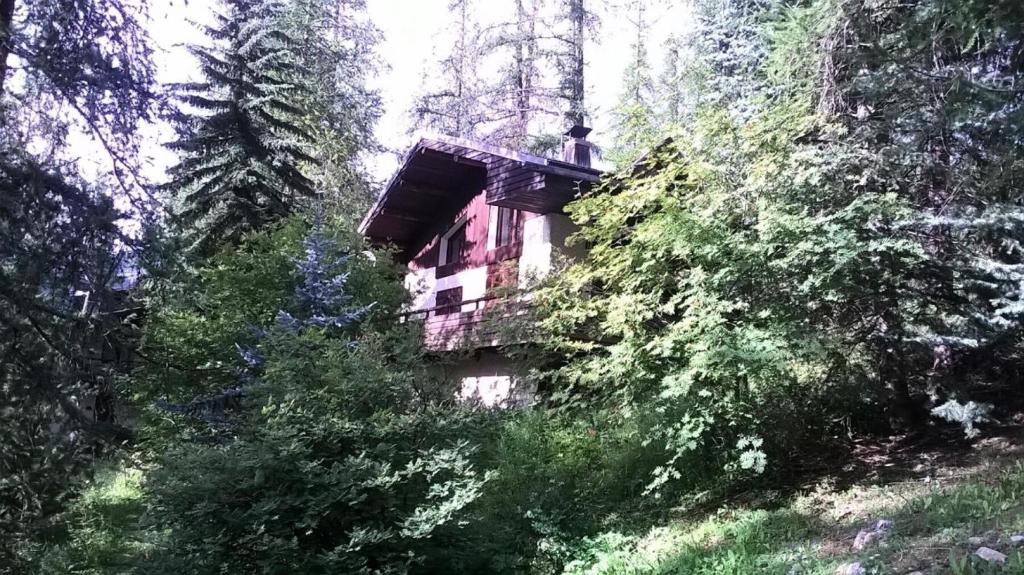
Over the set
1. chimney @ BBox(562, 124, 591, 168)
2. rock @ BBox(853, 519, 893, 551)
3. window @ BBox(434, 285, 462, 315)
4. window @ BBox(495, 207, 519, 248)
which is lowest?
rock @ BBox(853, 519, 893, 551)

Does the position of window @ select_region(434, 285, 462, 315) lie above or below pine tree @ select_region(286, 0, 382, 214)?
below

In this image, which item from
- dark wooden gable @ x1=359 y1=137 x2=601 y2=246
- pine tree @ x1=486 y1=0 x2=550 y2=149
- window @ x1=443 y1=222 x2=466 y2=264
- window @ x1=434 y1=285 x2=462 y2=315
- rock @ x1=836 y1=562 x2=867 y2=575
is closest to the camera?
rock @ x1=836 y1=562 x2=867 y2=575

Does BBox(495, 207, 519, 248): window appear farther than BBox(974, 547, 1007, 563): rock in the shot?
Yes

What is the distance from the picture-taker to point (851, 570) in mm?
4832

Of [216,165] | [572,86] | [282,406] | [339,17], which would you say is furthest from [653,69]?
[282,406]

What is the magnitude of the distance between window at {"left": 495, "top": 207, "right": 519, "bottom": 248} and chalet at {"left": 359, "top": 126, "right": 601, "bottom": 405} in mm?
23

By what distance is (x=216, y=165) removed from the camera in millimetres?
16453

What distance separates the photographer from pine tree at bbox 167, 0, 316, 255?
52.5 feet

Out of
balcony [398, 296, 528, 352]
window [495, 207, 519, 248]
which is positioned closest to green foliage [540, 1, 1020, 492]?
balcony [398, 296, 528, 352]

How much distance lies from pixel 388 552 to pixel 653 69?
30.0 m

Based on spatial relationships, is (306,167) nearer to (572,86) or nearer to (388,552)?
(572,86)

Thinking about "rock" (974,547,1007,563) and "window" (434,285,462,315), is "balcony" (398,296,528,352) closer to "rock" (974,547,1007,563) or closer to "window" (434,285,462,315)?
"window" (434,285,462,315)

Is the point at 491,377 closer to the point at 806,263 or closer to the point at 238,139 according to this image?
the point at 806,263

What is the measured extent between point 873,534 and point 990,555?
1258mm
